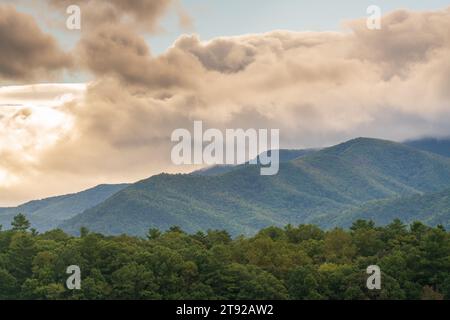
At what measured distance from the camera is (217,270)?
362ft

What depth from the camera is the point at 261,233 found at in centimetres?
14125

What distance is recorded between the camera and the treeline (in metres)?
107

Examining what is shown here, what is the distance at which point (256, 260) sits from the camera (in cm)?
12219

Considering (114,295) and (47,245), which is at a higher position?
(47,245)

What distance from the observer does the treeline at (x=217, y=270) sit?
107 meters

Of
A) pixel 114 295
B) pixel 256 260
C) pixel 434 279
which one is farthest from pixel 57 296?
pixel 434 279

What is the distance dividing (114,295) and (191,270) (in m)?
11.2

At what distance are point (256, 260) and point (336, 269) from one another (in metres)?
14.4

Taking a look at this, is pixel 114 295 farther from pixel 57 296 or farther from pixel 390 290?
pixel 390 290

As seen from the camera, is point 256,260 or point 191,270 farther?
point 256,260
